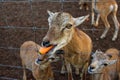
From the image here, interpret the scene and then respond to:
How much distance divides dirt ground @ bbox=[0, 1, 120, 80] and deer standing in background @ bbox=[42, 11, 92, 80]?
787 mm

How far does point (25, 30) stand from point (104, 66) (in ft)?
11.0

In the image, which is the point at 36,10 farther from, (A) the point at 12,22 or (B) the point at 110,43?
(B) the point at 110,43

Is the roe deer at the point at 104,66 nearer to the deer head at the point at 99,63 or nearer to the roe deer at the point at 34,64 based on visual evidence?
the deer head at the point at 99,63

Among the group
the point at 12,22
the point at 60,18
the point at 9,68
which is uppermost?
the point at 60,18

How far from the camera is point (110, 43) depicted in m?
6.50

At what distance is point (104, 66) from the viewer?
14.2 feet

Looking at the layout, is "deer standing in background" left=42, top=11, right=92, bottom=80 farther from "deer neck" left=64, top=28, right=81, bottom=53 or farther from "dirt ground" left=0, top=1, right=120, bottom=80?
"dirt ground" left=0, top=1, right=120, bottom=80

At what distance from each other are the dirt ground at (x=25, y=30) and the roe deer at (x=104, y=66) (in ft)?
2.55

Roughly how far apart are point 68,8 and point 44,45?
4.95 m

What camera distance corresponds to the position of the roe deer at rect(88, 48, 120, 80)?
4.23 metres

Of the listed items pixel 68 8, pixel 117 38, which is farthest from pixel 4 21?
pixel 117 38

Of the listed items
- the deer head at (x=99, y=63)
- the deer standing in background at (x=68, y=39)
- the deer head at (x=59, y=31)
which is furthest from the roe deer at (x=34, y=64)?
the deer head at (x=99, y=63)

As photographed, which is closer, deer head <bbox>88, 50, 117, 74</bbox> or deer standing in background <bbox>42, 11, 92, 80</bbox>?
deer standing in background <bbox>42, 11, 92, 80</bbox>

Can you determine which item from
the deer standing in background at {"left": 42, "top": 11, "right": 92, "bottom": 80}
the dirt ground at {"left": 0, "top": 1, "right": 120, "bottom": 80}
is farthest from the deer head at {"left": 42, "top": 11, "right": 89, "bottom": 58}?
the dirt ground at {"left": 0, "top": 1, "right": 120, "bottom": 80}
